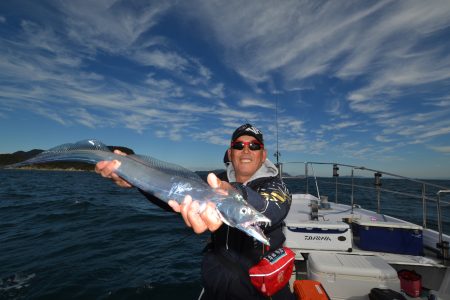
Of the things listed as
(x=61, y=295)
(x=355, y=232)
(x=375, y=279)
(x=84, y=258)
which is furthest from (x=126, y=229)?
(x=375, y=279)

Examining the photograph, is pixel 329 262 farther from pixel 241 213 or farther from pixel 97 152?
pixel 97 152

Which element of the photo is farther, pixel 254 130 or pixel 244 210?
pixel 254 130

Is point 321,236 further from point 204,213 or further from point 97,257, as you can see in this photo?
point 97,257

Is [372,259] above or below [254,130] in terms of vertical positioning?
below

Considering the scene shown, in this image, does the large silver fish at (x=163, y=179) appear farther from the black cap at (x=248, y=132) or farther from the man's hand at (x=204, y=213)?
the black cap at (x=248, y=132)

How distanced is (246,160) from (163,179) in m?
1.53

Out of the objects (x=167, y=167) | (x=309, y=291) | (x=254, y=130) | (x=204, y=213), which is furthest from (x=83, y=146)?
(x=309, y=291)

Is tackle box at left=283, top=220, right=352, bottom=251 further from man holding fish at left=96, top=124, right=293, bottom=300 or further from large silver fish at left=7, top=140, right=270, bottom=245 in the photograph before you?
large silver fish at left=7, top=140, right=270, bottom=245

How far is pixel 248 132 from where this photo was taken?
4066 millimetres

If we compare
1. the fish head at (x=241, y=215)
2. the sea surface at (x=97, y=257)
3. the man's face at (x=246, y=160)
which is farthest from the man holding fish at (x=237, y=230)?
the sea surface at (x=97, y=257)

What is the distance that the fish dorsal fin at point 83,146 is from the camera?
320 cm

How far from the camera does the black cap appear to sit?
407cm

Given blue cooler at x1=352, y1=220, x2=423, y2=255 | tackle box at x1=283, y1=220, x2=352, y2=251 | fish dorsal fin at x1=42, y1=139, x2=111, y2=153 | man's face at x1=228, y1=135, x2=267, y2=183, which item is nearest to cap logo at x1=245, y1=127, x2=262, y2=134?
man's face at x1=228, y1=135, x2=267, y2=183

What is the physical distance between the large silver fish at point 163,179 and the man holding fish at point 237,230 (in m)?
0.10
